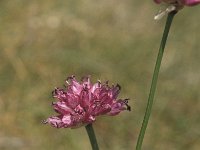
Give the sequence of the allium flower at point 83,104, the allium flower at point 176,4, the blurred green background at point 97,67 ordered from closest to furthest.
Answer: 1. the allium flower at point 176,4
2. the allium flower at point 83,104
3. the blurred green background at point 97,67

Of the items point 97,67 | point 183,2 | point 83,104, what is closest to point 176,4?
point 183,2

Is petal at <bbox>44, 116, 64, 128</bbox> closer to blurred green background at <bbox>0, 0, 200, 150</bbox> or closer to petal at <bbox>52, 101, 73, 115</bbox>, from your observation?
petal at <bbox>52, 101, 73, 115</bbox>

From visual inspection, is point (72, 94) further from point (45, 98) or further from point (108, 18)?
point (108, 18)

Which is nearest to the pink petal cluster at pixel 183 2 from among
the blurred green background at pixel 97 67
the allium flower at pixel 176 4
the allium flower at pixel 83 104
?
the allium flower at pixel 176 4

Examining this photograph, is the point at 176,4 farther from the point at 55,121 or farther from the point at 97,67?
the point at 97,67

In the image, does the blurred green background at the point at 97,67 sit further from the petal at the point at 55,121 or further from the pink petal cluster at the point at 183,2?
the pink petal cluster at the point at 183,2

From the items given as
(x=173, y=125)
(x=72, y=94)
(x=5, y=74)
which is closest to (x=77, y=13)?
(x=5, y=74)
